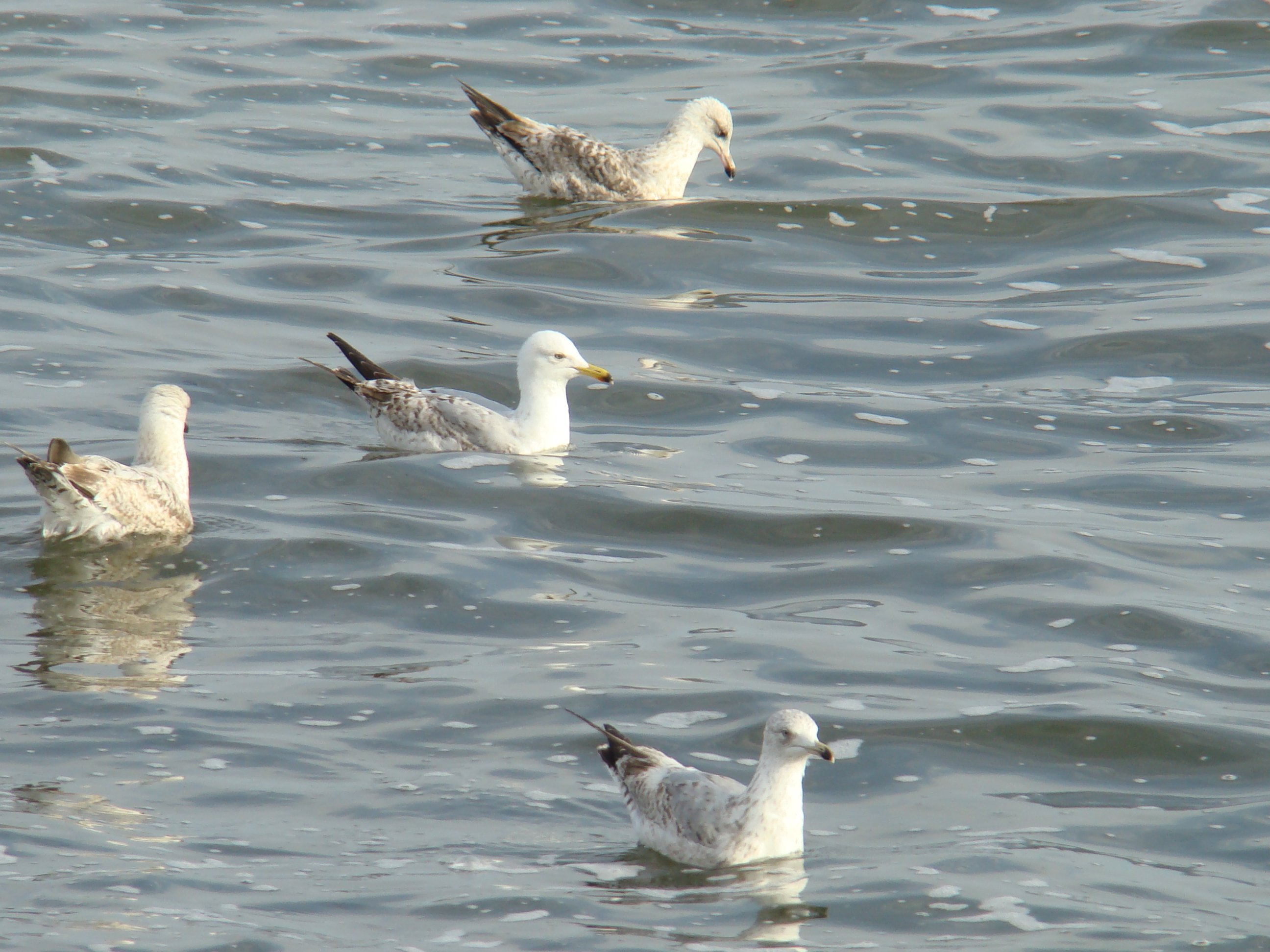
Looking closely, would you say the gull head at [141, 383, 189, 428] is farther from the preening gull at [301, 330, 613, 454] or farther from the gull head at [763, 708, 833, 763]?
the gull head at [763, 708, 833, 763]

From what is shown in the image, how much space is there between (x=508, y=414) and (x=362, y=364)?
128 centimetres

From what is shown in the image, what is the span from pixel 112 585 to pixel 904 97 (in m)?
15.3

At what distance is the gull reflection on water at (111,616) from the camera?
840 centimetres

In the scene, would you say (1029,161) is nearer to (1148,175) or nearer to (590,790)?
(1148,175)

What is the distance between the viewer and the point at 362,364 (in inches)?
505

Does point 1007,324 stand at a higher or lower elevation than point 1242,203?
lower

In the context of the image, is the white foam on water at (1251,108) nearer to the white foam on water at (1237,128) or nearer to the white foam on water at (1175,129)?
the white foam on water at (1237,128)

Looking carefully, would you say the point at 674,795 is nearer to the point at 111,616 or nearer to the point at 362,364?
the point at 111,616

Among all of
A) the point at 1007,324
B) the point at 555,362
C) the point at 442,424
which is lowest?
the point at 442,424

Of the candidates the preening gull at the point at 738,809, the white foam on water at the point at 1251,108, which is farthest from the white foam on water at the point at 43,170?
the white foam on water at the point at 1251,108

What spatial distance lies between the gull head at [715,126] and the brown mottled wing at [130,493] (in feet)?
30.7

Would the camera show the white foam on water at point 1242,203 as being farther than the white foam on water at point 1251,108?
No

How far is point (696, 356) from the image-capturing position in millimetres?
14477

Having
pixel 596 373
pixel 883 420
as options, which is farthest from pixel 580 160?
pixel 596 373
